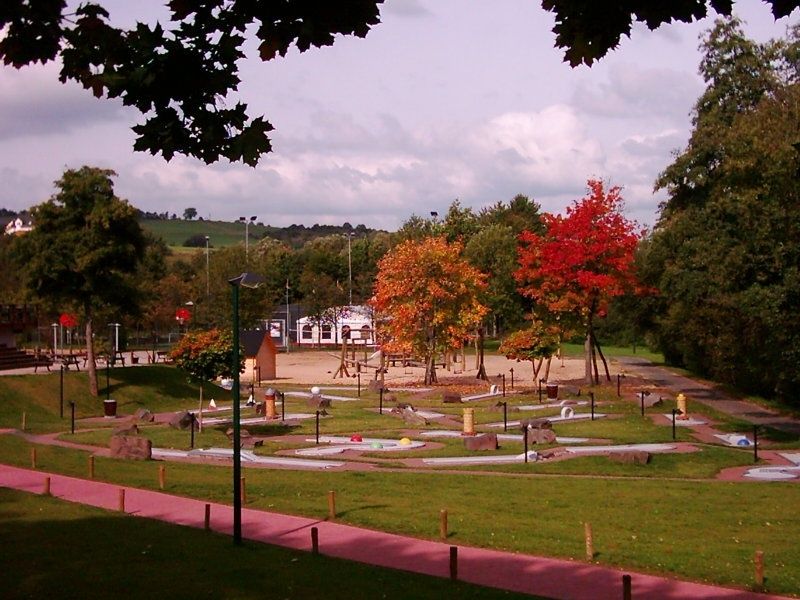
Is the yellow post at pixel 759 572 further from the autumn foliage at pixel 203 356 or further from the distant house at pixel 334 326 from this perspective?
the distant house at pixel 334 326

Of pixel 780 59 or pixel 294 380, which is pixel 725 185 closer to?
pixel 780 59

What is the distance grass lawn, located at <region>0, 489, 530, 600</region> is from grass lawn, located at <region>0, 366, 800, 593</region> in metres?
2.90

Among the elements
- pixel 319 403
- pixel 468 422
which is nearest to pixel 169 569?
pixel 468 422

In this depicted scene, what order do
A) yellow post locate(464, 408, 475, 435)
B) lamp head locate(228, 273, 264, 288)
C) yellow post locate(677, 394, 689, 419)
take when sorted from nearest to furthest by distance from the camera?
lamp head locate(228, 273, 264, 288)
yellow post locate(464, 408, 475, 435)
yellow post locate(677, 394, 689, 419)

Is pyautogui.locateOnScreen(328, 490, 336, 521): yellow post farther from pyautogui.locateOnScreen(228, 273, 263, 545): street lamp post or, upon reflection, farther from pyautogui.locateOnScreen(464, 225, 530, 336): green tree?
pyautogui.locateOnScreen(464, 225, 530, 336): green tree

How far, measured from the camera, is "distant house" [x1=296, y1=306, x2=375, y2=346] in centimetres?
9138

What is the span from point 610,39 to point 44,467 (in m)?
20.8

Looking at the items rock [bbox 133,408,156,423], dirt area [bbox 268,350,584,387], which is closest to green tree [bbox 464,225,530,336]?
dirt area [bbox 268,350,584,387]

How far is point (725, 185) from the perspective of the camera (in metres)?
40.6

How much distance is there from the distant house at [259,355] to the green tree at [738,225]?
2323 centimetres

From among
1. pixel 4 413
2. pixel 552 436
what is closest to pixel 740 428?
pixel 552 436

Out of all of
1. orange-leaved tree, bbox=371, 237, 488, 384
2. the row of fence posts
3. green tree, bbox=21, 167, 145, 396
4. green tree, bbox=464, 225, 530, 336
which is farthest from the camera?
green tree, bbox=464, 225, 530, 336

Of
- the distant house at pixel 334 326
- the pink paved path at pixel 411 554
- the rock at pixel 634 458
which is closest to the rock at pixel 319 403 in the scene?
the rock at pixel 634 458

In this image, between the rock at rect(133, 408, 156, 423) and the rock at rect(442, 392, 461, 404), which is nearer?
the rock at rect(133, 408, 156, 423)
